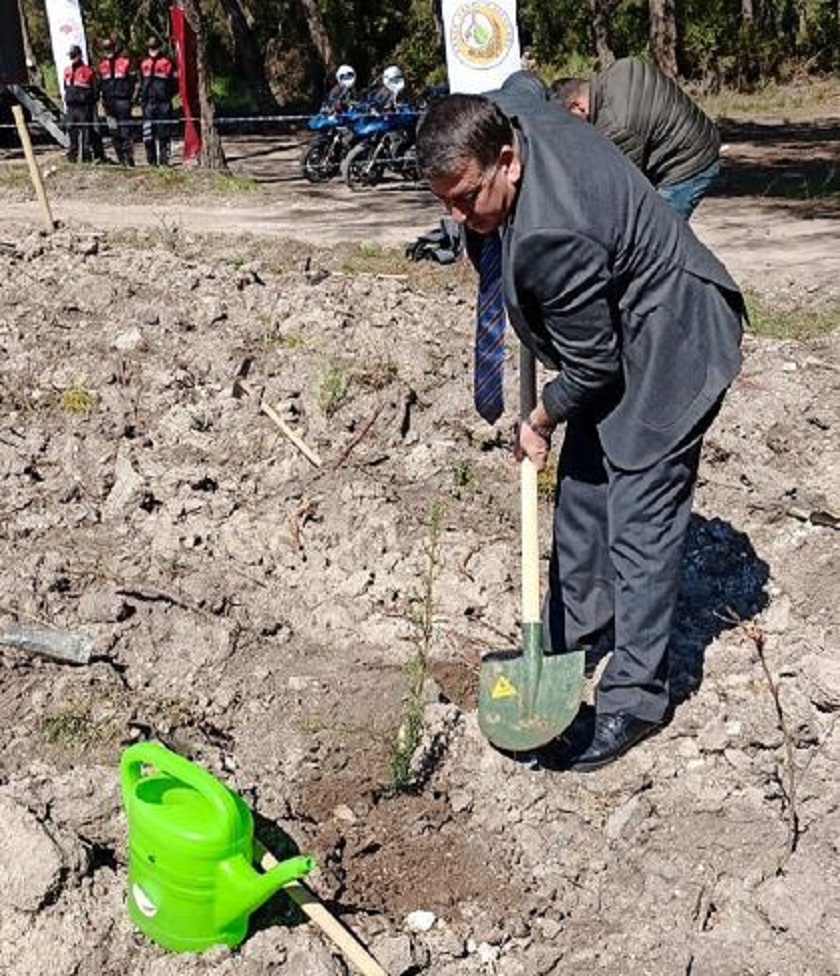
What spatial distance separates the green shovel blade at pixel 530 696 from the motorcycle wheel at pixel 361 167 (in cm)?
1017

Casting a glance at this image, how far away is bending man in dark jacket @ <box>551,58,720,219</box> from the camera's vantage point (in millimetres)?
5367

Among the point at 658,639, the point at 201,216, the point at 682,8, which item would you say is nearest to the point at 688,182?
the point at 658,639

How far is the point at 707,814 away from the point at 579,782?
1.17 ft

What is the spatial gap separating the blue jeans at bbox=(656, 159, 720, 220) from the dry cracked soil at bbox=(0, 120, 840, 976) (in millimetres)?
818

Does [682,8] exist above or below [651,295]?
below

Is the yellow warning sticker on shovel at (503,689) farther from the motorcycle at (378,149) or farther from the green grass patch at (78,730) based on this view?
the motorcycle at (378,149)

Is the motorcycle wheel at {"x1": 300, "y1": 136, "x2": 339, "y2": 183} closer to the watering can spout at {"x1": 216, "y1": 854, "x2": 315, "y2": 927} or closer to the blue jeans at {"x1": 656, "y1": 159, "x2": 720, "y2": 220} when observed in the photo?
the blue jeans at {"x1": 656, "y1": 159, "x2": 720, "y2": 220}

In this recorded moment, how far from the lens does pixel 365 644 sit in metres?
4.30

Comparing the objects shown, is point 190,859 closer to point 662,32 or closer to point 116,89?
point 116,89

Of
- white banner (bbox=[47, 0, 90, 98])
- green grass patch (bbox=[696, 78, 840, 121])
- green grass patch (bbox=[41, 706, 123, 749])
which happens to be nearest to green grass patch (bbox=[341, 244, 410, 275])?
green grass patch (bbox=[41, 706, 123, 749])

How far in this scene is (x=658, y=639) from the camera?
3.64 metres

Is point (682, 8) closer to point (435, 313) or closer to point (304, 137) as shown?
point (304, 137)

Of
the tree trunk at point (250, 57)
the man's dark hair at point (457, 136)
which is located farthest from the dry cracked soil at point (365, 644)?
the tree trunk at point (250, 57)

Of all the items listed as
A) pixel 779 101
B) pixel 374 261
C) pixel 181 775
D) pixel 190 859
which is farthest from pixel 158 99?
pixel 190 859
